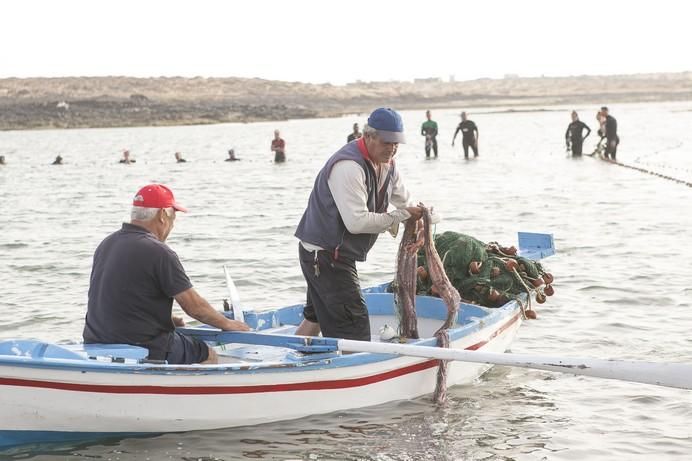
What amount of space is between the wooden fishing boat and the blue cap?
1.54m

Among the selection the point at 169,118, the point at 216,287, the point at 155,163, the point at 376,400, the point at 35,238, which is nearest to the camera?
the point at 376,400

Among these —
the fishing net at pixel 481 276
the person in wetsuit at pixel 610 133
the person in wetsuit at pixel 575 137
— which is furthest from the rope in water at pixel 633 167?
the fishing net at pixel 481 276

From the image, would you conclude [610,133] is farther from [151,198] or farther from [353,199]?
[151,198]

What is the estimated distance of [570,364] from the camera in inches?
296

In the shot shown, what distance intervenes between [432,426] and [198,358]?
1.89m

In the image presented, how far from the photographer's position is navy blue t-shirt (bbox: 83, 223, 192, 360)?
736cm

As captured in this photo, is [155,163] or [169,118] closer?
[155,163]

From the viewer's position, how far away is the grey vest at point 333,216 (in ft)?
26.3

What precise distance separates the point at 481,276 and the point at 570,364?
259 cm

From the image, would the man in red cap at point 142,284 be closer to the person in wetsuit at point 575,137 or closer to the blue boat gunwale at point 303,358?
the blue boat gunwale at point 303,358

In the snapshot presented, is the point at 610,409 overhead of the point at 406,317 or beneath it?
beneath

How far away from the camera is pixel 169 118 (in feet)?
392

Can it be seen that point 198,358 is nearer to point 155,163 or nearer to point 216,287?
point 216,287

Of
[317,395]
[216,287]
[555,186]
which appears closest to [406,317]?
[317,395]
